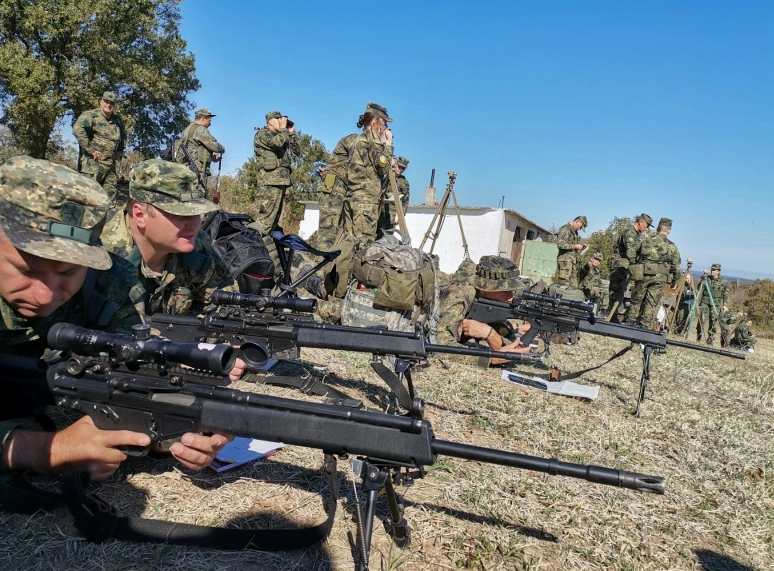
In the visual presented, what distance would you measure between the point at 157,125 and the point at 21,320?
81.7 feet

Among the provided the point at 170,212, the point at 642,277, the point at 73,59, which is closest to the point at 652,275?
the point at 642,277

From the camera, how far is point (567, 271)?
15.0m

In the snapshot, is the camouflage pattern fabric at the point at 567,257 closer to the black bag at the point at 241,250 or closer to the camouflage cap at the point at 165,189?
the black bag at the point at 241,250

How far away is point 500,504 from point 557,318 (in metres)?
4.06

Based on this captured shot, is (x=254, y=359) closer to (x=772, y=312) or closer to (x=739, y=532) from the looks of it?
(x=739, y=532)

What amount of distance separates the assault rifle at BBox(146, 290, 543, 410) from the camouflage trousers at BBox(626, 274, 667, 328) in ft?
36.4

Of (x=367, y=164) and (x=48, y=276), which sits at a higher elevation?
(x=367, y=164)

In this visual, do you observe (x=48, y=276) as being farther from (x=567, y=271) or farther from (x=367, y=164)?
(x=567, y=271)

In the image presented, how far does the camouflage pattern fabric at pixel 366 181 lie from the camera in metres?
Result: 8.83

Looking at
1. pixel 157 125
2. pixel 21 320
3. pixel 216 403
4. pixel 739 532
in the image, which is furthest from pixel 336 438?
pixel 157 125

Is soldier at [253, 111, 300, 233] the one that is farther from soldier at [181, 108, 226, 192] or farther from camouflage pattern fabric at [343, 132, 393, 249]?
camouflage pattern fabric at [343, 132, 393, 249]

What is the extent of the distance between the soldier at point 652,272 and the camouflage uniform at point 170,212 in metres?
12.3

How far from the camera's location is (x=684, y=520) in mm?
3658

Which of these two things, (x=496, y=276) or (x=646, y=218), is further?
(x=646, y=218)
